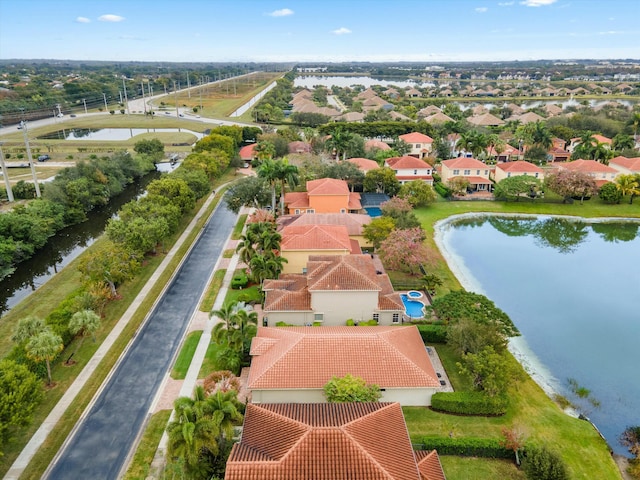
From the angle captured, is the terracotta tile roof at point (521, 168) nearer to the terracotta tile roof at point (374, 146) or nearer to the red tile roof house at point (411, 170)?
the red tile roof house at point (411, 170)

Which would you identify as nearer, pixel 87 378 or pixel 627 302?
pixel 87 378

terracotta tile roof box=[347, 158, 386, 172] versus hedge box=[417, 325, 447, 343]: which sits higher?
terracotta tile roof box=[347, 158, 386, 172]

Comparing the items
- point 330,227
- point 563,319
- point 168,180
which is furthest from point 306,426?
point 168,180

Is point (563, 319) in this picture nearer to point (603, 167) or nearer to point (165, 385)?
point (165, 385)

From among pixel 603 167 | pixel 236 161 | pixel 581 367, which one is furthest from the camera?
pixel 236 161

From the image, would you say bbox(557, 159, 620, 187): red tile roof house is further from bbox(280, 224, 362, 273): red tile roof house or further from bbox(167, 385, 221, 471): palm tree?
bbox(167, 385, 221, 471): palm tree

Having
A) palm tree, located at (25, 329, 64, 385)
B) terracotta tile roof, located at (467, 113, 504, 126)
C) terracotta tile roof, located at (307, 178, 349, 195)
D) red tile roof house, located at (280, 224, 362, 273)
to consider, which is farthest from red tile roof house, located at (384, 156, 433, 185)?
palm tree, located at (25, 329, 64, 385)

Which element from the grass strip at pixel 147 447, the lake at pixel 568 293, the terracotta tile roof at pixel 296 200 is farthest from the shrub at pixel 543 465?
the terracotta tile roof at pixel 296 200
